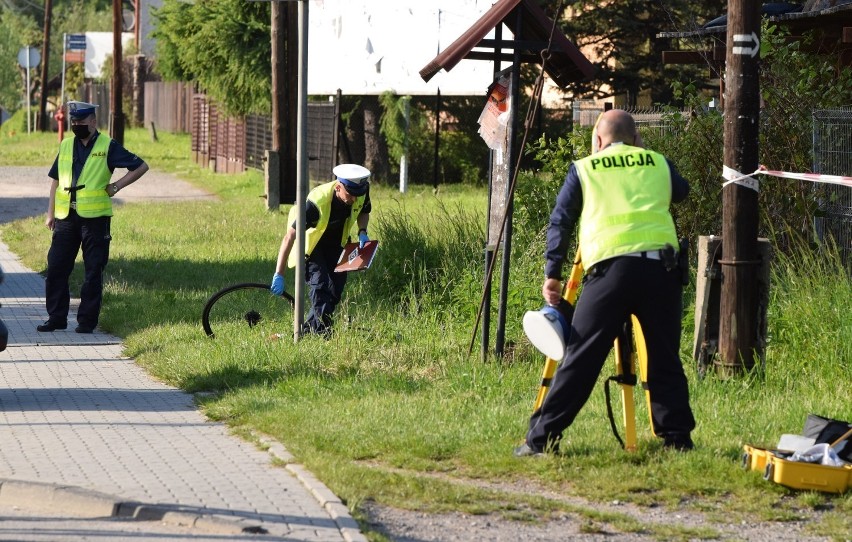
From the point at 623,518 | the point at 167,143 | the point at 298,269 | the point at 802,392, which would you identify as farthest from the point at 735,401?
the point at 167,143

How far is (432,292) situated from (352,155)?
64.7ft

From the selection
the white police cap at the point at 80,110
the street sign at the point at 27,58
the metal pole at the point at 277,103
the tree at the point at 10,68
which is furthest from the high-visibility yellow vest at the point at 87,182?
the tree at the point at 10,68

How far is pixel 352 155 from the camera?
31375 mm

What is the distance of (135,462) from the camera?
7.11 metres

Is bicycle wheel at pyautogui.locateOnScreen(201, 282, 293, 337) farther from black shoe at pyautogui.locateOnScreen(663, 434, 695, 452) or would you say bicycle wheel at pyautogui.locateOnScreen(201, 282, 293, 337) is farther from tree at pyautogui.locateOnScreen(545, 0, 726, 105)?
tree at pyautogui.locateOnScreen(545, 0, 726, 105)

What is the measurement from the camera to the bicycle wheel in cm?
1097

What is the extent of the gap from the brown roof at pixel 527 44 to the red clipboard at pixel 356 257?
1.62 m

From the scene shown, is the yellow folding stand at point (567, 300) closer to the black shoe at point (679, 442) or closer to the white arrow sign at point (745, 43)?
the black shoe at point (679, 442)

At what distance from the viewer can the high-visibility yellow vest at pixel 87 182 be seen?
11.8 meters

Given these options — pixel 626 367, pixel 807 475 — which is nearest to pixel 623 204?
pixel 626 367

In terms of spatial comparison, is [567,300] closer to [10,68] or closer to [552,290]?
[552,290]

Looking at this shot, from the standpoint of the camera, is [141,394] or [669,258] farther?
[141,394]

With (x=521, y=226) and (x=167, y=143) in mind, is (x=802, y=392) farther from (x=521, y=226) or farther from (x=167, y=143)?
(x=167, y=143)

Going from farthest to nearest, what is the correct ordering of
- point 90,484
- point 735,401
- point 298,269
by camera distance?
point 298,269 → point 735,401 → point 90,484
